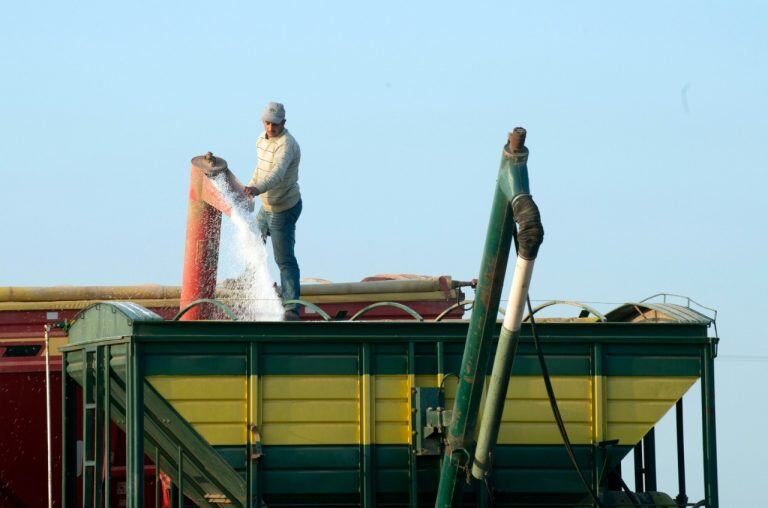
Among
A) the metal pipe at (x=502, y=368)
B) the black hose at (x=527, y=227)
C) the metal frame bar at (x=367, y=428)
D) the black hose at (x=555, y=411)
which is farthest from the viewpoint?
the metal frame bar at (x=367, y=428)

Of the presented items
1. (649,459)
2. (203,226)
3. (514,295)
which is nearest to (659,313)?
(649,459)

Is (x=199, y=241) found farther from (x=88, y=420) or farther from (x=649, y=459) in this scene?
(x=649, y=459)

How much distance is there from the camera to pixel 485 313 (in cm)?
1129

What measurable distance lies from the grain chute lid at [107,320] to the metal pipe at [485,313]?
7.79 feet

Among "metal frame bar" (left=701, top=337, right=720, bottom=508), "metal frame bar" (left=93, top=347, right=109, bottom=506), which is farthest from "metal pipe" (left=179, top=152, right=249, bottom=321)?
"metal frame bar" (left=701, top=337, right=720, bottom=508)

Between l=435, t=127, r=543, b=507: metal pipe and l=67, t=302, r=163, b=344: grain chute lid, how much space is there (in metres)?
2.37

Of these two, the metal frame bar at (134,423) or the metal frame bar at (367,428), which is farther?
the metal frame bar at (367,428)

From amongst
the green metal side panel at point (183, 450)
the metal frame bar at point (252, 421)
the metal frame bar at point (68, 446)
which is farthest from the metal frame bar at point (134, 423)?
the metal frame bar at point (68, 446)

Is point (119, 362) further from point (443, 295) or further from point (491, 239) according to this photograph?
point (443, 295)

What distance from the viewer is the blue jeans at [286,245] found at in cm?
1494

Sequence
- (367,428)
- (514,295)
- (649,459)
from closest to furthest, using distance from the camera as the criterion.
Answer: (514,295) < (367,428) < (649,459)

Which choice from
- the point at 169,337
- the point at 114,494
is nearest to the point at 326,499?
the point at 169,337

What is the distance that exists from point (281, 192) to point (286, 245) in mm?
494

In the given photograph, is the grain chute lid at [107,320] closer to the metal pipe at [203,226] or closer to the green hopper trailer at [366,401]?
the green hopper trailer at [366,401]
